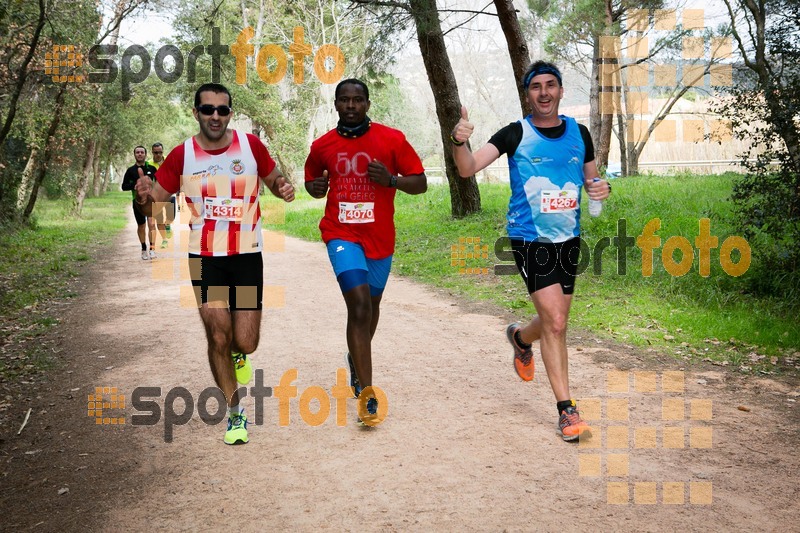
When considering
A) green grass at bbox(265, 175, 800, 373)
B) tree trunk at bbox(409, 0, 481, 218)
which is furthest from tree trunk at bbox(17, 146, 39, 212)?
tree trunk at bbox(409, 0, 481, 218)

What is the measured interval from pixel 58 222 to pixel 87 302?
19079 millimetres

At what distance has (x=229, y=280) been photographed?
16.6ft

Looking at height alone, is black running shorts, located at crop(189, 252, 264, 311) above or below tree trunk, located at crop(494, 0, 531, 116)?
below

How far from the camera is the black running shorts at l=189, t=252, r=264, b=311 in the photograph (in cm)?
499

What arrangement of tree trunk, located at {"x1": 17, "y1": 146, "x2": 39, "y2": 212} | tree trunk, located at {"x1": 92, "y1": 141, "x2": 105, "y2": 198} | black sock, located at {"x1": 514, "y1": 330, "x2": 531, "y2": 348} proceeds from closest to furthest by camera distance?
black sock, located at {"x1": 514, "y1": 330, "x2": 531, "y2": 348} < tree trunk, located at {"x1": 17, "y1": 146, "x2": 39, "y2": 212} < tree trunk, located at {"x1": 92, "y1": 141, "x2": 105, "y2": 198}

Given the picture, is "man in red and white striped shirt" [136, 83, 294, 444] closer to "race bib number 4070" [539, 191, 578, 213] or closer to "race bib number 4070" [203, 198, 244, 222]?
"race bib number 4070" [203, 198, 244, 222]

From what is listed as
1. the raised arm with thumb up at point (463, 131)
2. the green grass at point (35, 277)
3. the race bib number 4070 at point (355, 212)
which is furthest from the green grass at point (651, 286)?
the green grass at point (35, 277)

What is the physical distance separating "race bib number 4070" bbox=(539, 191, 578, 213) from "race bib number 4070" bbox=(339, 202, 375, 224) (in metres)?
1.25

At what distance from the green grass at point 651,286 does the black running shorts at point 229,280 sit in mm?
4463

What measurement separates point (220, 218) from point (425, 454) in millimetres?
2157

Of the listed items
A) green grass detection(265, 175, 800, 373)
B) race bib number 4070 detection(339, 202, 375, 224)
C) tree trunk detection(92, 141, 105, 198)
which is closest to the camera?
race bib number 4070 detection(339, 202, 375, 224)

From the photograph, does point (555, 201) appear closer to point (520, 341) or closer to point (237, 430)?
point (520, 341)

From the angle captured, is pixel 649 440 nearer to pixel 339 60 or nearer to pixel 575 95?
pixel 339 60

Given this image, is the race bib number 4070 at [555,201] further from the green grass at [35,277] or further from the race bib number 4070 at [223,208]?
the green grass at [35,277]
